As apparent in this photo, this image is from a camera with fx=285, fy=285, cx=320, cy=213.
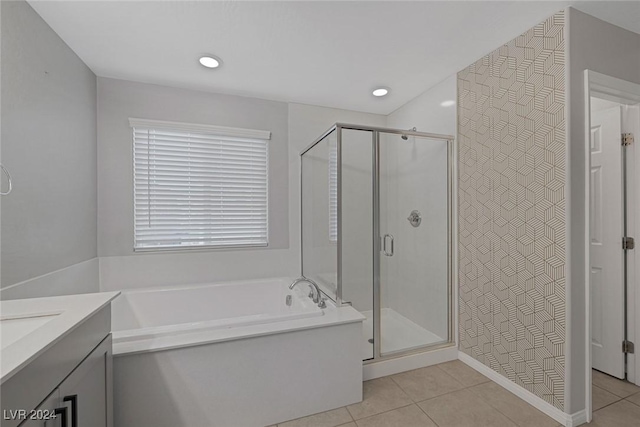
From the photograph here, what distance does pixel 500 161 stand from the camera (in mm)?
2055

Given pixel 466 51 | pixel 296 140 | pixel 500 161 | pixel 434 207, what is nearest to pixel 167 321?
pixel 296 140

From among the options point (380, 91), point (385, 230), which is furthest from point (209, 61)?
point (385, 230)

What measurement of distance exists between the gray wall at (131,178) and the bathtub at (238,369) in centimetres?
111

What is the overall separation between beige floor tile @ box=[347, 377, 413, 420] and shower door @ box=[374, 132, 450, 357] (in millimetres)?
318

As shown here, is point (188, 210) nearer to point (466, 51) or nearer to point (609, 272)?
point (466, 51)

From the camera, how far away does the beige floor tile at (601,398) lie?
1.83 meters

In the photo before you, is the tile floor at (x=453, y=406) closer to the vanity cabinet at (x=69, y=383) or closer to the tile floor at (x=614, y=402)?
the tile floor at (x=614, y=402)

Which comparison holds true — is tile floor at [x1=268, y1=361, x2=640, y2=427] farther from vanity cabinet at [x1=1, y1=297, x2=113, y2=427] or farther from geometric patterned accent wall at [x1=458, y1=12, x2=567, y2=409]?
vanity cabinet at [x1=1, y1=297, x2=113, y2=427]

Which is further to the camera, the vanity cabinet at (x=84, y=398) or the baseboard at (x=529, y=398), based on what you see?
the baseboard at (x=529, y=398)

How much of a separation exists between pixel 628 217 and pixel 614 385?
121 centimetres

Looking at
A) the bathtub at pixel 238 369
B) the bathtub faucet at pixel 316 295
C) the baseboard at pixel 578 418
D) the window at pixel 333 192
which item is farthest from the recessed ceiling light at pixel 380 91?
the baseboard at pixel 578 418

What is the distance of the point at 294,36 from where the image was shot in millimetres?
1940

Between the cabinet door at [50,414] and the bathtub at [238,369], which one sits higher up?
the cabinet door at [50,414]

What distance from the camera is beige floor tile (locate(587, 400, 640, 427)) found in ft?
5.46
